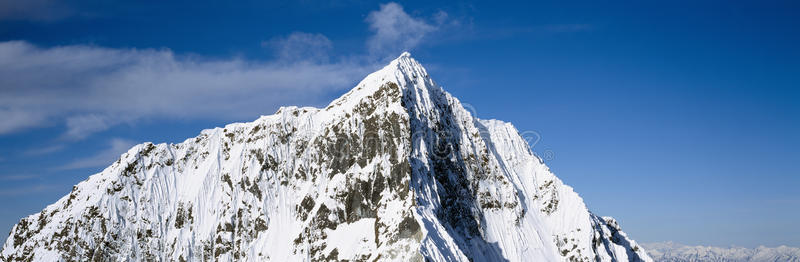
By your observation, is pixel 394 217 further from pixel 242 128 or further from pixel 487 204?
pixel 242 128

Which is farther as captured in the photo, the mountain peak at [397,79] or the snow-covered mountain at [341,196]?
the mountain peak at [397,79]

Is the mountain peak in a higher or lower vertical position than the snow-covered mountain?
higher

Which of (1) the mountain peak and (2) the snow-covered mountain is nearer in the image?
(2) the snow-covered mountain

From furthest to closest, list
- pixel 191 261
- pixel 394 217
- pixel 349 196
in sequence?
pixel 191 261 < pixel 349 196 < pixel 394 217

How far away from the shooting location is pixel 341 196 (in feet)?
442

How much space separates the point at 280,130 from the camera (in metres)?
160

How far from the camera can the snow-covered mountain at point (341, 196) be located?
427ft

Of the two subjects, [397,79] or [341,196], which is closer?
[341,196]

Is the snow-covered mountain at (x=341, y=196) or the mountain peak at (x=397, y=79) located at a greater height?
the mountain peak at (x=397, y=79)

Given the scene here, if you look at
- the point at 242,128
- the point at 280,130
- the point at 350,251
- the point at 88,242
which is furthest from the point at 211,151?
the point at 350,251

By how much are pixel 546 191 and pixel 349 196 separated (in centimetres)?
5852

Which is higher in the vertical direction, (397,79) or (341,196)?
(397,79)

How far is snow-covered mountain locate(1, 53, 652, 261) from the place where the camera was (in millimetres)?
130250

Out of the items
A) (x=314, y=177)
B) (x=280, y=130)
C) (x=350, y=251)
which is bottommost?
(x=350, y=251)
